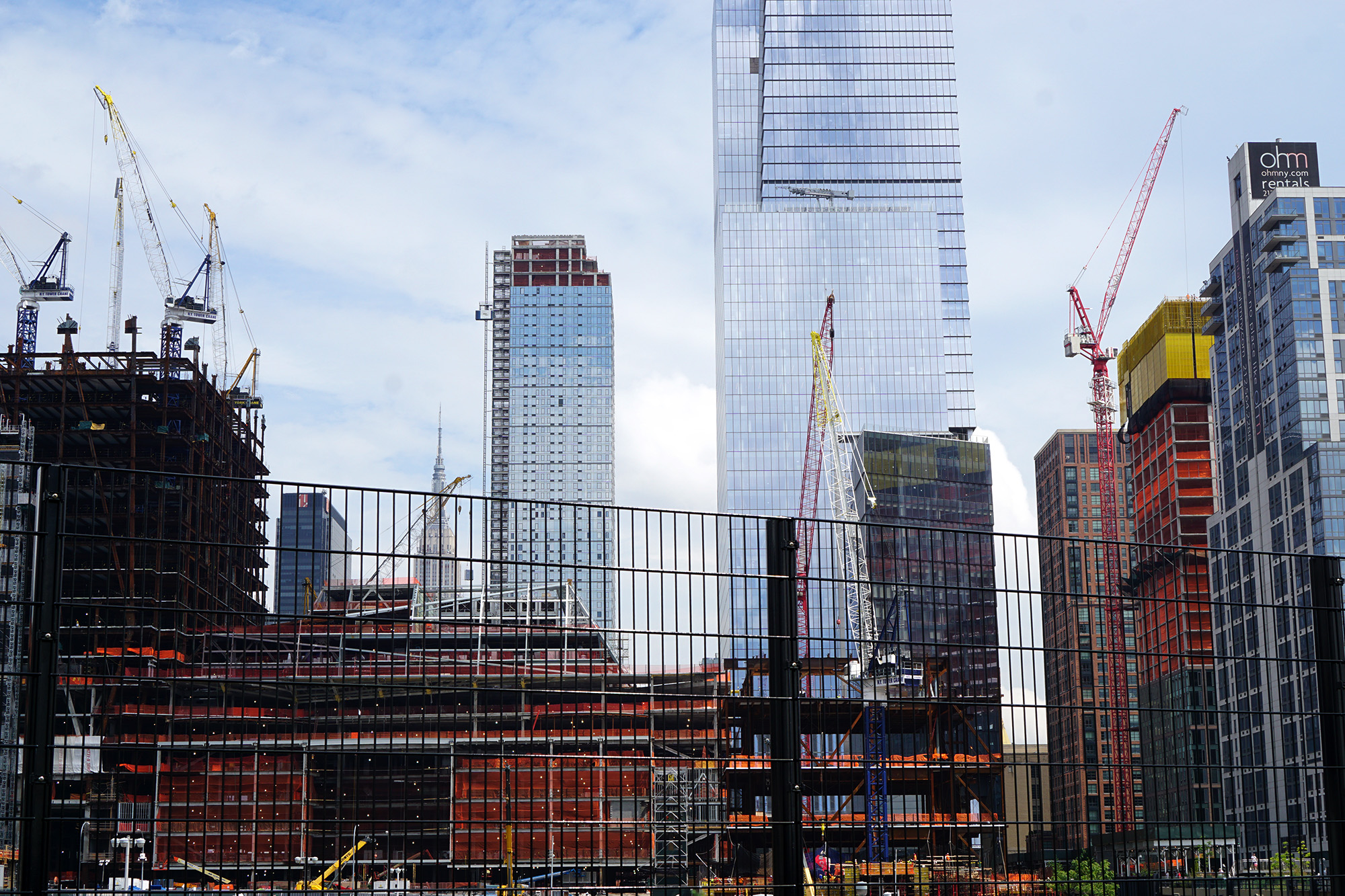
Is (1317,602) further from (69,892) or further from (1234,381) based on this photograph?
(1234,381)

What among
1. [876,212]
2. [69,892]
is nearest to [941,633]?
[876,212]

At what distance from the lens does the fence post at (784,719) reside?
1228cm

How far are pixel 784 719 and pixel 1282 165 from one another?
165006mm

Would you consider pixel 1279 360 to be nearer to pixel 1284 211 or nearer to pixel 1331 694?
pixel 1284 211

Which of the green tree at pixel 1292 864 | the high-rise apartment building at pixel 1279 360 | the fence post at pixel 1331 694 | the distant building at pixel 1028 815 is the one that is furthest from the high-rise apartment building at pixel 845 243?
the fence post at pixel 1331 694

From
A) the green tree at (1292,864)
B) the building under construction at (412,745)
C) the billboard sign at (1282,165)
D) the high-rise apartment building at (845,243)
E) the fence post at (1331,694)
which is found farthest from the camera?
the high-rise apartment building at (845,243)

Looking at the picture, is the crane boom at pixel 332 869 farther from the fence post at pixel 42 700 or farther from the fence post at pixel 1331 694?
the fence post at pixel 1331 694

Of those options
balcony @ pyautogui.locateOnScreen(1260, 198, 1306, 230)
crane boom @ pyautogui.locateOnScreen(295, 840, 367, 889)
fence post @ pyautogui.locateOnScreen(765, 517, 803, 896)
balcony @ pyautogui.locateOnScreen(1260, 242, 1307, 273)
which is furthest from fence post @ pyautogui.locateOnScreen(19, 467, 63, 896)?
balcony @ pyautogui.locateOnScreen(1260, 198, 1306, 230)

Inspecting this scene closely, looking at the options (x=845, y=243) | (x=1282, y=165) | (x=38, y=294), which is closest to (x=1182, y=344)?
(x=1282, y=165)

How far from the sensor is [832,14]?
188250 millimetres

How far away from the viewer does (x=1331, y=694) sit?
15141 mm

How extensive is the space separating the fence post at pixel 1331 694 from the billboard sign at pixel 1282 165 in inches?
6087

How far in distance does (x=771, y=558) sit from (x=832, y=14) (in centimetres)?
18866

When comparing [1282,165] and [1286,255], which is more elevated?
[1282,165]
